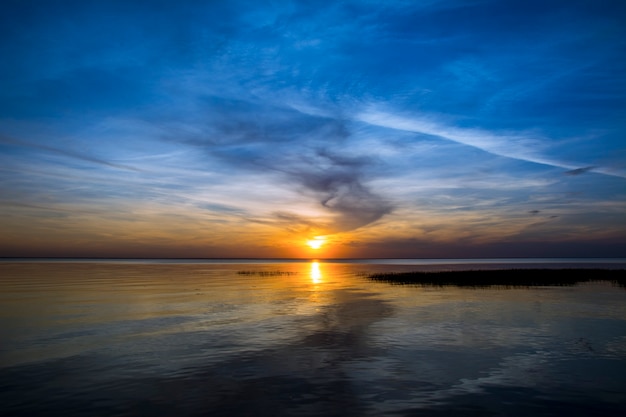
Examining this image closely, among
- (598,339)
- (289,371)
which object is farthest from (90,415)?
(598,339)

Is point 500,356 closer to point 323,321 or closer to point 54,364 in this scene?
point 323,321

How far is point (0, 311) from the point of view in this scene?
3412cm

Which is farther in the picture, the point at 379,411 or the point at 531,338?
the point at 531,338

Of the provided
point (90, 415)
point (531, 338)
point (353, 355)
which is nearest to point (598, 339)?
point (531, 338)

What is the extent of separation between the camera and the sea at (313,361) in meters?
13.8

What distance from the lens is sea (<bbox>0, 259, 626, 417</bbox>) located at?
1384 cm

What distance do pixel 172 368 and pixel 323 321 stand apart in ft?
46.9

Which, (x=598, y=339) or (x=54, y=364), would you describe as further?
(x=598, y=339)

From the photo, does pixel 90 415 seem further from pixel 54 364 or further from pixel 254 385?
pixel 54 364

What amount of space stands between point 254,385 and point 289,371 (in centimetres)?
216

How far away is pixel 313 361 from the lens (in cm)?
1925

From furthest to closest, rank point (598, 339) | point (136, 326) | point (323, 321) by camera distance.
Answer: point (323, 321) → point (136, 326) → point (598, 339)

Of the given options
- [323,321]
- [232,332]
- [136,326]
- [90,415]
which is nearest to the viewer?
[90,415]

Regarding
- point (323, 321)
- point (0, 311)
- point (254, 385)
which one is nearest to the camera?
point (254, 385)
